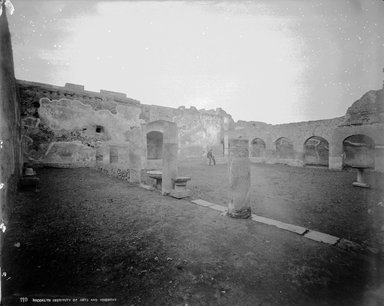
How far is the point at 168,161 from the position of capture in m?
6.38

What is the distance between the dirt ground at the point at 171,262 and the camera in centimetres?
206

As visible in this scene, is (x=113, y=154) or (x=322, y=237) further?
(x=113, y=154)

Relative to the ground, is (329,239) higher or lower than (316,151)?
lower

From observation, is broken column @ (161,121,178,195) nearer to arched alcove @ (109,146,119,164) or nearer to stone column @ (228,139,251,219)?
stone column @ (228,139,251,219)

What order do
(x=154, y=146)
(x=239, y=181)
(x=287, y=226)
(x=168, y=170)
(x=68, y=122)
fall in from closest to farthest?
(x=287, y=226)
(x=239, y=181)
(x=168, y=170)
(x=68, y=122)
(x=154, y=146)

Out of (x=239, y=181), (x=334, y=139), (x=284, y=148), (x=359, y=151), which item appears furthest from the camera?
(x=284, y=148)

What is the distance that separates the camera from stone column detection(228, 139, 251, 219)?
435 cm

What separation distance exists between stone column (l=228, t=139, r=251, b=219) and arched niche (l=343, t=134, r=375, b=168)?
12.9 meters

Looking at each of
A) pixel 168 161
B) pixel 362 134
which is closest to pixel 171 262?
pixel 168 161

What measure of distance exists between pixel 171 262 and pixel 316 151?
1764 cm

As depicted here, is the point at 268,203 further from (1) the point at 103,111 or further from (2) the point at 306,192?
(1) the point at 103,111

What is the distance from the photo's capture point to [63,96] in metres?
11.0

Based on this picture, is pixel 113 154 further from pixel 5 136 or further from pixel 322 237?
pixel 322 237

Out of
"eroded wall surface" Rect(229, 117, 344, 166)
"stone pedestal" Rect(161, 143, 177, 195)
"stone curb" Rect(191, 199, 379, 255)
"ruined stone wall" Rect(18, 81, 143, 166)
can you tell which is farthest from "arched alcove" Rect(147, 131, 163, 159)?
"stone curb" Rect(191, 199, 379, 255)
